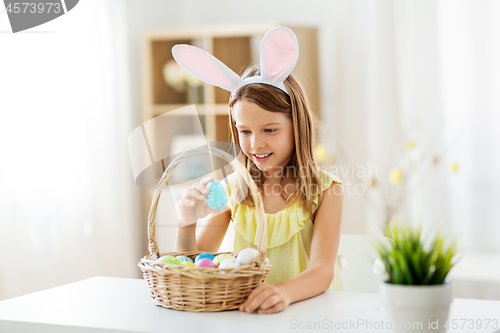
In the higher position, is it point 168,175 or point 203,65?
point 203,65

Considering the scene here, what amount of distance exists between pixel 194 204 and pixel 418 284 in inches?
20.7

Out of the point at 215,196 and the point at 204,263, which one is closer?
the point at 204,263

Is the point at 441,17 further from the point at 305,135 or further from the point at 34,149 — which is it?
the point at 34,149

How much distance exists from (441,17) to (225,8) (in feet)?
4.29

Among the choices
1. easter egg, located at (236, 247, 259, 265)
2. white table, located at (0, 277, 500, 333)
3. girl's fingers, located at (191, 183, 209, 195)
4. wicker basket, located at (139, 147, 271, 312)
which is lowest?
white table, located at (0, 277, 500, 333)

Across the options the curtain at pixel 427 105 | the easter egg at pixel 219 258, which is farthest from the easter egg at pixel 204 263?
the curtain at pixel 427 105

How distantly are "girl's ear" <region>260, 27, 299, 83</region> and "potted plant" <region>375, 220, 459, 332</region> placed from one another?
0.52 meters

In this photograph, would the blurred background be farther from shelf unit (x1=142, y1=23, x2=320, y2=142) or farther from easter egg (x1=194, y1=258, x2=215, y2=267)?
easter egg (x1=194, y1=258, x2=215, y2=267)

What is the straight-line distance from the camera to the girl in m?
1.15

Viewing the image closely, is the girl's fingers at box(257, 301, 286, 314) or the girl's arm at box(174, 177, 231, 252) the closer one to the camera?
the girl's fingers at box(257, 301, 286, 314)

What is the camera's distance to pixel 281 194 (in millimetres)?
1314

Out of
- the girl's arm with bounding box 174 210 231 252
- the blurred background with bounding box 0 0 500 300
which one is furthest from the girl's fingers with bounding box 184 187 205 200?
the blurred background with bounding box 0 0 500 300

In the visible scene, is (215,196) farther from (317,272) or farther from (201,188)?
(317,272)

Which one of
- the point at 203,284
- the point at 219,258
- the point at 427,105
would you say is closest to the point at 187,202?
the point at 219,258
